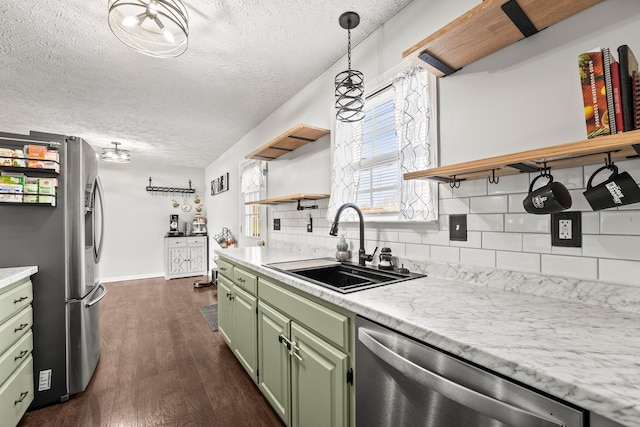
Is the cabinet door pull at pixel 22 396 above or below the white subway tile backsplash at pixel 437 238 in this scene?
below

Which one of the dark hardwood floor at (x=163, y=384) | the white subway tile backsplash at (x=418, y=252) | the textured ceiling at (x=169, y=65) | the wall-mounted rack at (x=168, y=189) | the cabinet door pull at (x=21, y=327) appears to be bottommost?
the dark hardwood floor at (x=163, y=384)

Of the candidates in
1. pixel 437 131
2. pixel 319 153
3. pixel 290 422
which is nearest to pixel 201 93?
pixel 319 153

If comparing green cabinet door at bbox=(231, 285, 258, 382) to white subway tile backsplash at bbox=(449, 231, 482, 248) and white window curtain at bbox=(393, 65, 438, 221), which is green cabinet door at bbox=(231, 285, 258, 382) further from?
white subway tile backsplash at bbox=(449, 231, 482, 248)

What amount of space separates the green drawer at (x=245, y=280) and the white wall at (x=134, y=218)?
4.74m

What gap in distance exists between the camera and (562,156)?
2.87 feet

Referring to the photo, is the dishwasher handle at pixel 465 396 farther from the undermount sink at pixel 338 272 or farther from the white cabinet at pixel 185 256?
the white cabinet at pixel 185 256

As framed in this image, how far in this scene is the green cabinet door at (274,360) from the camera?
1.53 meters

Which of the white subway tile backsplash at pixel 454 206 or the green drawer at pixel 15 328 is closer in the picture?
the white subway tile backsplash at pixel 454 206

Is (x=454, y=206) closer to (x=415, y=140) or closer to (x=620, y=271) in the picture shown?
(x=415, y=140)

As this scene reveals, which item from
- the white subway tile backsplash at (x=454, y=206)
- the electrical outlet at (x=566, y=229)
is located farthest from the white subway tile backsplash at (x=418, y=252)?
the electrical outlet at (x=566, y=229)

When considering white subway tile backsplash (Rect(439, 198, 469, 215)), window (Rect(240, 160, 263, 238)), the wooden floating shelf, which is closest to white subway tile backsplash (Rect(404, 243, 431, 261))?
white subway tile backsplash (Rect(439, 198, 469, 215))

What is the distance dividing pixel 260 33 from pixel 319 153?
0.98 metres

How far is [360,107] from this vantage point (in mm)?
1656

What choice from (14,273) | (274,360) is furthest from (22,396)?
(274,360)
